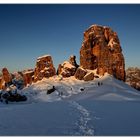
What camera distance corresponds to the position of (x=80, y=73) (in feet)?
389

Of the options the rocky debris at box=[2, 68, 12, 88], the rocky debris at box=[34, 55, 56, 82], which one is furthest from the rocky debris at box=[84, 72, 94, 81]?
the rocky debris at box=[2, 68, 12, 88]

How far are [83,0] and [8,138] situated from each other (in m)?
10.2

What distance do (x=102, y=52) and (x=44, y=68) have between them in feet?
87.8

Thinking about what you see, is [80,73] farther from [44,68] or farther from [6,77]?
[6,77]

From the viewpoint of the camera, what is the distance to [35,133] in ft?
40.1

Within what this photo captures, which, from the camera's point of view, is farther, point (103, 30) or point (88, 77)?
point (103, 30)

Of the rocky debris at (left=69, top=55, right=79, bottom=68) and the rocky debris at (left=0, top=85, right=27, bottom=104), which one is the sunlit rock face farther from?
the rocky debris at (left=0, top=85, right=27, bottom=104)

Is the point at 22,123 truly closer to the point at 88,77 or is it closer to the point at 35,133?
the point at 35,133

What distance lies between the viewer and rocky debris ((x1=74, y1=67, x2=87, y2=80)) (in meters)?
117

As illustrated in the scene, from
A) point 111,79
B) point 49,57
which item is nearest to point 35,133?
point 111,79

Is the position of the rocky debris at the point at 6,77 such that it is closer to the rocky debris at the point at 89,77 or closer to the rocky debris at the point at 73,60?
the rocky debris at the point at 73,60

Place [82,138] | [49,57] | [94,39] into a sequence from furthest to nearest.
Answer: [49,57]
[94,39]
[82,138]

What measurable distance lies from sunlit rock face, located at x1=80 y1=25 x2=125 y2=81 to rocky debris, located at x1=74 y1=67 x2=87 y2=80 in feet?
7.09

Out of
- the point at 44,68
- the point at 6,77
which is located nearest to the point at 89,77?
the point at 44,68
